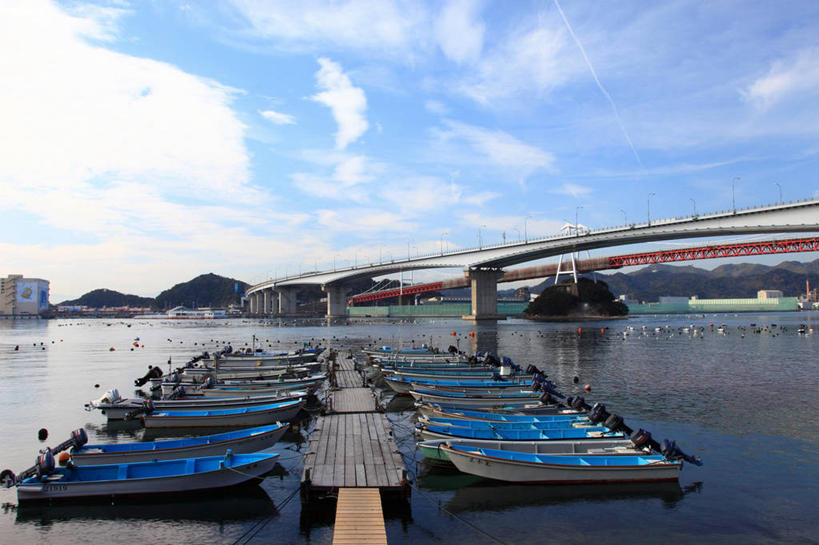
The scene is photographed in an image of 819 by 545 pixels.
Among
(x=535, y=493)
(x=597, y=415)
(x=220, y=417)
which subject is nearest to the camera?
(x=535, y=493)

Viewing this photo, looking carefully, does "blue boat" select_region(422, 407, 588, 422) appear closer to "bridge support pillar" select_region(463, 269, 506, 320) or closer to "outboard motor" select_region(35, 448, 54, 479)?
"outboard motor" select_region(35, 448, 54, 479)

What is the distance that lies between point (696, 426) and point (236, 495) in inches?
715

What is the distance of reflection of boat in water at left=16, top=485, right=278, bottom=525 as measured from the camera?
45.9 feet

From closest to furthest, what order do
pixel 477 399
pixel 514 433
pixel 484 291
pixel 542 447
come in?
pixel 542 447, pixel 514 433, pixel 477 399, pixel 484 291

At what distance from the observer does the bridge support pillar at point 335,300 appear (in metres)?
181

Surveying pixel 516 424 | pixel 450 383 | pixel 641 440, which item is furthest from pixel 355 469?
pixel 450 383

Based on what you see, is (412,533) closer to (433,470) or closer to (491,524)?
(491,524)

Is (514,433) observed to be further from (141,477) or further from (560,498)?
(141,477)

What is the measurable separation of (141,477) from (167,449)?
1.40 meters

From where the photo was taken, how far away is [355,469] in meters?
15.0

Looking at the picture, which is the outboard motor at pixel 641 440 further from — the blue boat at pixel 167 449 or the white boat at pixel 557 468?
the blue boat at pixel 167 449

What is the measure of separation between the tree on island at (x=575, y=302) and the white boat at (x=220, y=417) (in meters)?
128

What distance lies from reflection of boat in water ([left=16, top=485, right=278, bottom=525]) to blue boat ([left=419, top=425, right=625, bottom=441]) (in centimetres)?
578

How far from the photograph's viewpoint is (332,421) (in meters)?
20.6
